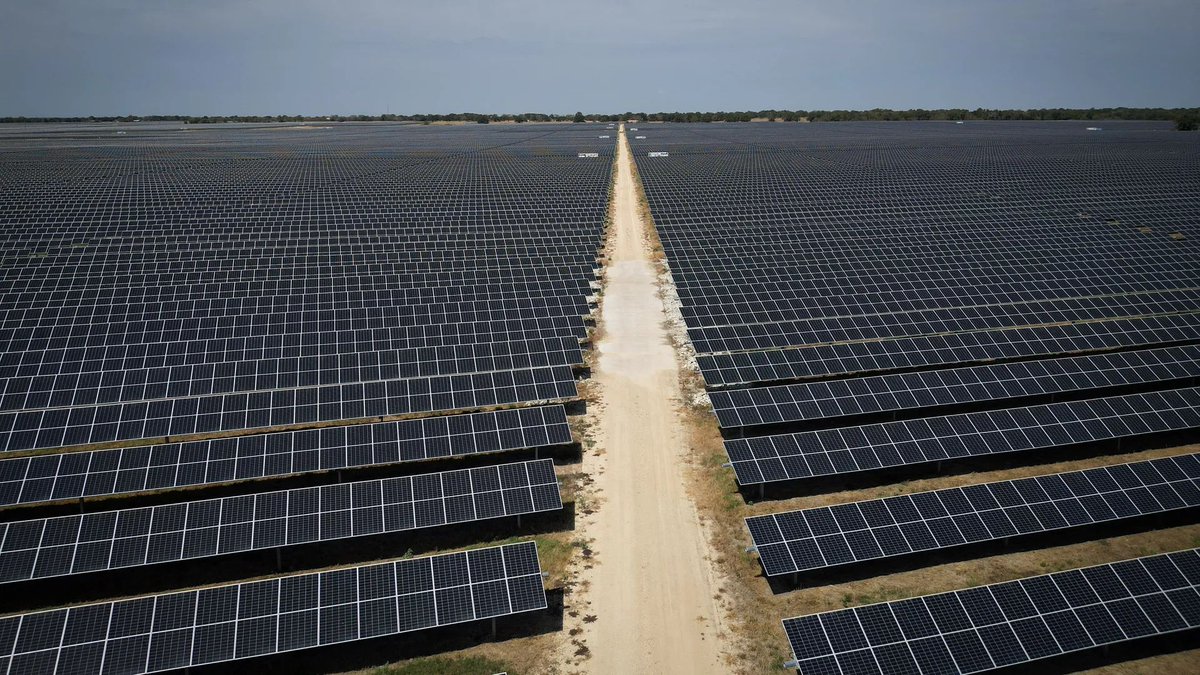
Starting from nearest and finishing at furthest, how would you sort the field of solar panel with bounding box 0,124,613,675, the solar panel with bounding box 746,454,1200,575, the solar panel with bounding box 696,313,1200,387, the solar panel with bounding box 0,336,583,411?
1. the field of solar panel with bounding box 0,124,613,675
2. the solar panel with bounding box 746,454,1200,575
3. the solar panel with bounding box 0,336,583,411
4. the solar panel with bounding box 696,313,1200,387

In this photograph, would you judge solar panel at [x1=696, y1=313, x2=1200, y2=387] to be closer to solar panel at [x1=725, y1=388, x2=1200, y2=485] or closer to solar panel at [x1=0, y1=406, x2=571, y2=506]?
solar panel at [x1=725, y1=388, x2=1200, y2=485]

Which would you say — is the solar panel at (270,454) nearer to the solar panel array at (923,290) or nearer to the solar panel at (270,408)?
the solar panel at (270,408)

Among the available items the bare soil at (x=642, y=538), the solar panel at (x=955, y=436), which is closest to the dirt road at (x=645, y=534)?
the bare soil at (x=642, y=538)

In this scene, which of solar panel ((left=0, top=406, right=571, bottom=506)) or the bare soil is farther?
solar panel ((left=0, top=406, right=571, bottom=506))

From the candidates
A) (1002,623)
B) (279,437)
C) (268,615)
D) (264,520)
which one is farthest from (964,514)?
(279,437)

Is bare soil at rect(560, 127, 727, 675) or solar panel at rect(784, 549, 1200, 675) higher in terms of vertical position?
solar panel at rect(784, 549, 1200, 675)

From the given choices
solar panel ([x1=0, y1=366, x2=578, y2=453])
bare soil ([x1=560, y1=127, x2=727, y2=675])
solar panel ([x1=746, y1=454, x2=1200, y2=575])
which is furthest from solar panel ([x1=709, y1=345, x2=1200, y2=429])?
solar panel ([x1=0, y1=366, x2=578, y2=453])

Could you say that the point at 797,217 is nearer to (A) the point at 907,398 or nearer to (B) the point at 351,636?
(A) the point at 907,398
